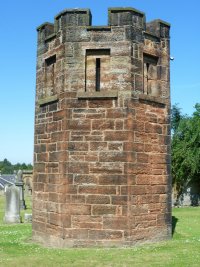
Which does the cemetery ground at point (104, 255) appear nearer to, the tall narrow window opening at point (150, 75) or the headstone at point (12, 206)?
the tall narrow window opening at point (150, 75)

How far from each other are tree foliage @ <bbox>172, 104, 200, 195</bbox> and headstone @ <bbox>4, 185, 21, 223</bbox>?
38.5ft

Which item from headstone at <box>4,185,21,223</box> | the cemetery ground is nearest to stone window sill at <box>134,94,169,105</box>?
the cemetery ground

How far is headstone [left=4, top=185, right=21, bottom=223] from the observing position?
1609cm

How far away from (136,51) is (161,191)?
403cm

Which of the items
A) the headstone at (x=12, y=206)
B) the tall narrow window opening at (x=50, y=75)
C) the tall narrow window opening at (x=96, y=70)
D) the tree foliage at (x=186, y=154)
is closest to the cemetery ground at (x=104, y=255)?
the tall narrow window opening at (x=96, y=70)

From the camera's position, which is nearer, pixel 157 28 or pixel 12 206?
pixel 157 28

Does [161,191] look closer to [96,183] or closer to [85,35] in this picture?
[96,183]

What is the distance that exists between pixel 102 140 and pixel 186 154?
1535 cm

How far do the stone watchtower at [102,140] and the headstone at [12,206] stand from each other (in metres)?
5.50

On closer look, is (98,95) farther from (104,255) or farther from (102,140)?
(104,255)

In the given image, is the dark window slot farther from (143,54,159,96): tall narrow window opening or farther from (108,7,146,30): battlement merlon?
(143,54,159,96): tall narrow window opening

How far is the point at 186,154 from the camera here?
24.1m

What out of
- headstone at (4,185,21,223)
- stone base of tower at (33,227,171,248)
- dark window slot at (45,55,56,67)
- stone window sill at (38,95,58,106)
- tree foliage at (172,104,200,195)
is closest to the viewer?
stone base of tower at (33,227,171,248)

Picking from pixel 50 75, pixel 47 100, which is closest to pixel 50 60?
pixel 50 75
